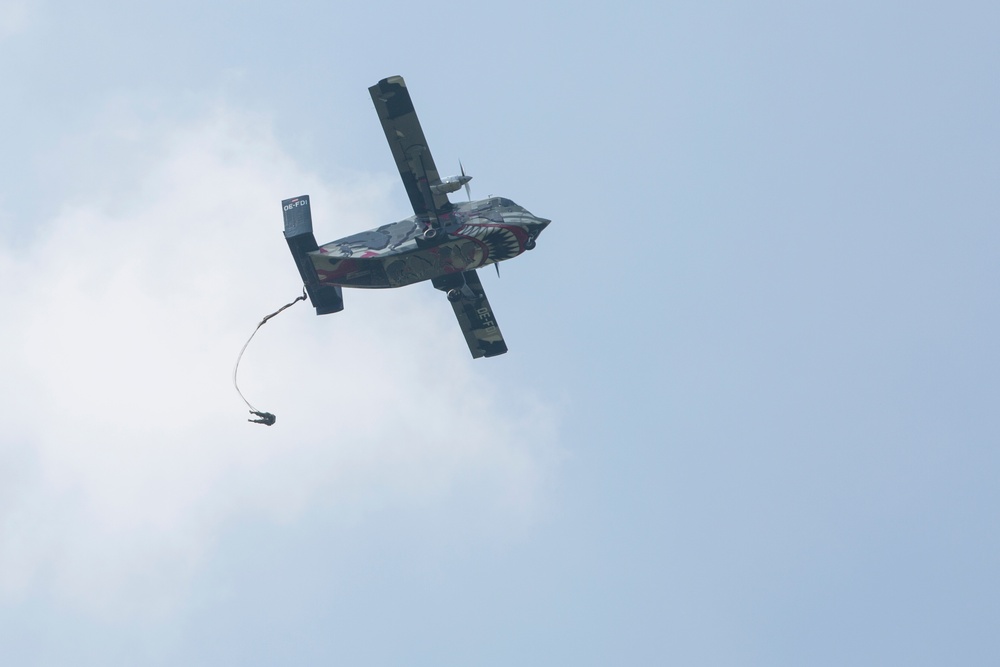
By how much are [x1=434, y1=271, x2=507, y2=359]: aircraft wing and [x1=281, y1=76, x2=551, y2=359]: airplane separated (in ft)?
5.62

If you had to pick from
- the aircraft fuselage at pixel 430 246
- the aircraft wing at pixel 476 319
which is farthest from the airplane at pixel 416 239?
the aircraft wing at pixel 476 319

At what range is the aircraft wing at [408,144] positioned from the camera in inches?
1858

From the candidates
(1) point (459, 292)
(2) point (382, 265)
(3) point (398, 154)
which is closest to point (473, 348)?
(1) point (459, 292)

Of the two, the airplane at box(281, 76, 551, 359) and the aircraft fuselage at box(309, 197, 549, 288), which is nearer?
the airplane at box(281, 76, 551, 359)

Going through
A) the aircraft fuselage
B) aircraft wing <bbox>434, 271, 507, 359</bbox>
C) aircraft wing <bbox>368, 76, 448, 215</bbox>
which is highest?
aircraft wing <bbox>368, 76, 448, 215</bbox>

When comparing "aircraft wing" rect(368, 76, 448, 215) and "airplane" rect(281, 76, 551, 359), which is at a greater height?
"aircraft wing" rect(368, 76, 448, 215)

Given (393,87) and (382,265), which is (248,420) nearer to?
(382,265)

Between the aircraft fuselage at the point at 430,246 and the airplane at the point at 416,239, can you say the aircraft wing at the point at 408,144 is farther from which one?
the aircraft fuselage at the point at 430,246

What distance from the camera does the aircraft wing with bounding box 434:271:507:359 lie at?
173 ft

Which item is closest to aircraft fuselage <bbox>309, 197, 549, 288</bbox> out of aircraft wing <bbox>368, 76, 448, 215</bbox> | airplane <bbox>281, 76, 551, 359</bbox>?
airplane <bbox>281, 76, 551, 359</bbox>

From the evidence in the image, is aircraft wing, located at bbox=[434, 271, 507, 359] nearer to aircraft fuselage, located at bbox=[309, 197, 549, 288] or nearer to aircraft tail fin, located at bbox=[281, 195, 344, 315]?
aircraft fuselage, located at bbox=[309, 197, 549, 288]

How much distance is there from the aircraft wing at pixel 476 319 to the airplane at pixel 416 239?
171 centimetres

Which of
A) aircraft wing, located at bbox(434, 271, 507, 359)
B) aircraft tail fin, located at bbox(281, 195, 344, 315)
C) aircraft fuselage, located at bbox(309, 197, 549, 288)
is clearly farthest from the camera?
aircraft wing, located at bbox(434, 271, 507, 359)

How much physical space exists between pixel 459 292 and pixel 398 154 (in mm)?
7530
